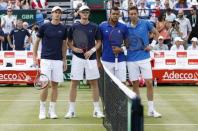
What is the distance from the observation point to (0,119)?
13148mm

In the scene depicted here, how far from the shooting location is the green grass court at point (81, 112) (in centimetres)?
1215

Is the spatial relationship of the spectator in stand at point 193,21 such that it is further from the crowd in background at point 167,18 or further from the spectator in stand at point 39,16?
the spectator in stand at point 39,16

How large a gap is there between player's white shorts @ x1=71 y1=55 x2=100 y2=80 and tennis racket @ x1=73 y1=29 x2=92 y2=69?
0.32ft

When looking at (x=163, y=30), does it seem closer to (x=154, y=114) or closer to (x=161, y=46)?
(x=161, y=46)

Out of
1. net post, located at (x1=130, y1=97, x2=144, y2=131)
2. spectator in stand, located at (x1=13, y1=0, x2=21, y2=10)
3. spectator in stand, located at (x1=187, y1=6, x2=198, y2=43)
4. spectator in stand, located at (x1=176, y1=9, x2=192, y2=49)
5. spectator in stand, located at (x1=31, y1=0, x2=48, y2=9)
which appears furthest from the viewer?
spectator in stand, located at (x1=31, y1=0, x2=48, y2=9)

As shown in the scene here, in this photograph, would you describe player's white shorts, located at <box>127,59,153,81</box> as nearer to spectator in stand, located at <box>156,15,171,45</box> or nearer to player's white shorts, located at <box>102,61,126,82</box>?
player's white shorts, located at <box>102,61,126,82</box>

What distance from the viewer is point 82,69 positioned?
1305cm

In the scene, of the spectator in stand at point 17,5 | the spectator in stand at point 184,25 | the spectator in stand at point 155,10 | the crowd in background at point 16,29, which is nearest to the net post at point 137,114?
the crowd in background at point 16,29

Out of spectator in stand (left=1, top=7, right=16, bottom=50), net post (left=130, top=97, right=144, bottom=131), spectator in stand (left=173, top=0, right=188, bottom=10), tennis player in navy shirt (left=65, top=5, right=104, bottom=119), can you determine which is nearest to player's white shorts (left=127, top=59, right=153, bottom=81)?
tennis player in navy shirt (left=65, top=5, right=104, bottom=119)

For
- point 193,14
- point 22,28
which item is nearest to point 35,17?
point 22,28

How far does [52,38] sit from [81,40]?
1.94ft

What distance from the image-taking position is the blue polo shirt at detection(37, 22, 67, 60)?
12914 millimetres

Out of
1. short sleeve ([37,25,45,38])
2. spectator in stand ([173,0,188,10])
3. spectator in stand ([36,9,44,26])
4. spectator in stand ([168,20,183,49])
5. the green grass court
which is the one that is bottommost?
the green grass court

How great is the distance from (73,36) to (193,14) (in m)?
13.6
